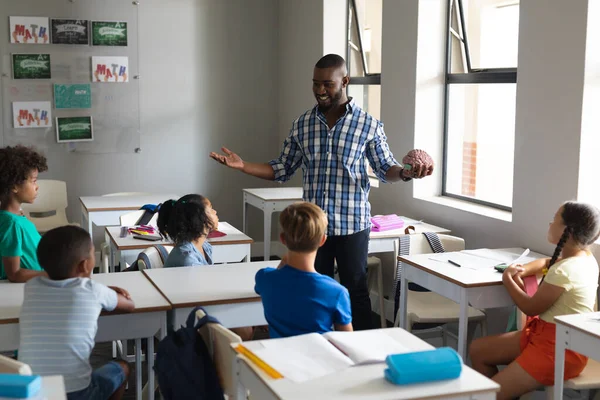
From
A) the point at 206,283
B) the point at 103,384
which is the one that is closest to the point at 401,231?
the point at 206,283

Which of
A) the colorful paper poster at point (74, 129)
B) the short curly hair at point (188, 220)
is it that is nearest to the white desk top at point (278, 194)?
the colorful paper poster at point (74, 129)

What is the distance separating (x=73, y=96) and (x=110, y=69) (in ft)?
1.29

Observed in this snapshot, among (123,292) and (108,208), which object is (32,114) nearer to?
(108,208)

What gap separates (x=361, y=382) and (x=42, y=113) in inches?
198

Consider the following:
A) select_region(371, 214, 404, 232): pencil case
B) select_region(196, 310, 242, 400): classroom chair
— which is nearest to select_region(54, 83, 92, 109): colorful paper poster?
select_region(371, 214, 404, 232): pencil case

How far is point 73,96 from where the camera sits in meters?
6.38

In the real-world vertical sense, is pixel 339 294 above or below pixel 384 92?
below

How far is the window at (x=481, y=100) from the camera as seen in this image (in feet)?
14.8

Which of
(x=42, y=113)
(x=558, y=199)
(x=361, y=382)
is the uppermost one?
(x=42, y=113)

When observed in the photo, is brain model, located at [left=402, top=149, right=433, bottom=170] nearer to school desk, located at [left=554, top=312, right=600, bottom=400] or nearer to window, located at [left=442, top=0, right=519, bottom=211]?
school desk, located at [left=554, top=312, right=600, bottom=400]

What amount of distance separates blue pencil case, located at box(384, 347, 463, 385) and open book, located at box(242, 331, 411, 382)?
14 cm

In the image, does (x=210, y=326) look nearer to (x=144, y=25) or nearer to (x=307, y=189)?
(x=307, y=189)

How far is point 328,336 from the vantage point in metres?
2.33

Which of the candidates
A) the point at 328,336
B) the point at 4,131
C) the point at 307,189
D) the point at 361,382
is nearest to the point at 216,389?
the point at 328,336
